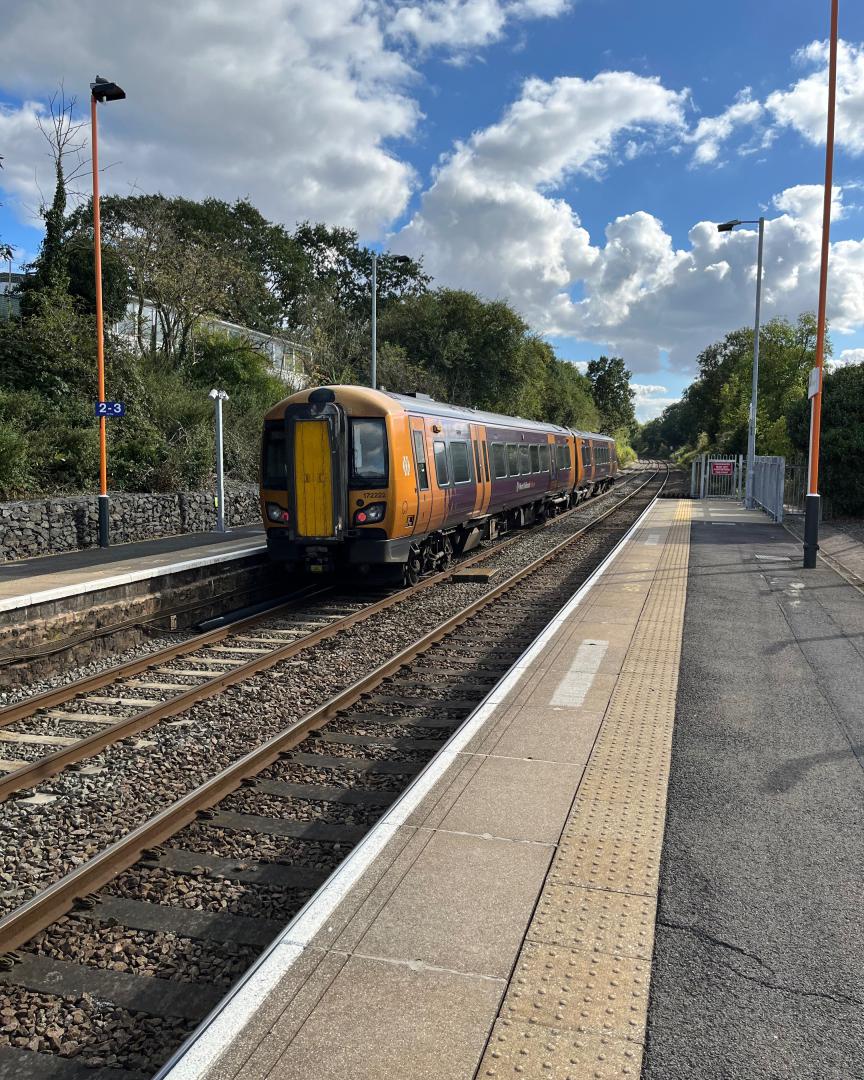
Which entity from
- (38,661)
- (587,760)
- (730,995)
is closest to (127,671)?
(38,661)

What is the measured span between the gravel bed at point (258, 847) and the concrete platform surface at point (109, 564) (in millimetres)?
5118

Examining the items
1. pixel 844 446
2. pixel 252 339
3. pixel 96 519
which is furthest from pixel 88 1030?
pixel 252 339

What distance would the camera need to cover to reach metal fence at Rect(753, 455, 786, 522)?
22344mm

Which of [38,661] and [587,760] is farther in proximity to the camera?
[38,661]

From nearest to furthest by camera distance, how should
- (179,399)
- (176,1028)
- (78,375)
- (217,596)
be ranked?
(176,1028), (217,596), (78,375), (179,399)

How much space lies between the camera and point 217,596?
40.5 feet

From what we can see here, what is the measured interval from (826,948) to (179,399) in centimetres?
2104

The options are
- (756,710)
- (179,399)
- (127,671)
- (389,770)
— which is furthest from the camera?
(179,399)

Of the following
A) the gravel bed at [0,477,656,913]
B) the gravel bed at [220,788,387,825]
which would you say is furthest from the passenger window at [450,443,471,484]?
the gravel bed at [220,788,387,825]

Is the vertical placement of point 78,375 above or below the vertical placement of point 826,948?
above

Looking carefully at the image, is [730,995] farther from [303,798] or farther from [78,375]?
[78,375]

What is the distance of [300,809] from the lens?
5277mm

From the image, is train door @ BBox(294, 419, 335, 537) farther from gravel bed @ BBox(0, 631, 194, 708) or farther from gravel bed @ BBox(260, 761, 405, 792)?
gravel bed @ BBox(260, 761, 405, 792)

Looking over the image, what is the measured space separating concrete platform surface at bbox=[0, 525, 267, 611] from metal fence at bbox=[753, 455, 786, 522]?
1415 cm
